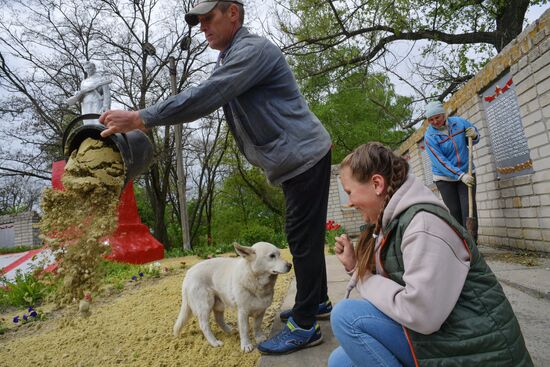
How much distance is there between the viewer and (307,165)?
86.7 inches

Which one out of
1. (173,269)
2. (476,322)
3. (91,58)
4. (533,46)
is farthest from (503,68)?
(91,58)

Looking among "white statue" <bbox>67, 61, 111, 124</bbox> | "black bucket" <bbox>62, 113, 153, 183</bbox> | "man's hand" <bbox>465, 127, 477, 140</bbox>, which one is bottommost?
"black bucket" <bbox>62, 113, 153, 183</bbox>

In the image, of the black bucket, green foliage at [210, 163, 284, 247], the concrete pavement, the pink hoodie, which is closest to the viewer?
the pink hoodie

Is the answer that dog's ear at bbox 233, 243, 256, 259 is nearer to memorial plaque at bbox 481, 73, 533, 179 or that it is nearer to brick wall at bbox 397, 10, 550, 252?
brick wall at bbox 397, 10, 550, 252

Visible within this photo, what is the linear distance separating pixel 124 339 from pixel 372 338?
7.79 ft

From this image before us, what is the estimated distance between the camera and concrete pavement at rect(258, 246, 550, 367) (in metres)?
1.88

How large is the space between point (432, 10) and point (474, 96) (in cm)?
620

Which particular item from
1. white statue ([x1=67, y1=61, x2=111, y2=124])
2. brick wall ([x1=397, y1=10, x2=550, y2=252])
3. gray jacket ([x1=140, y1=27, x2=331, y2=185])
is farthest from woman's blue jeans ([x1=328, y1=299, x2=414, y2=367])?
white statue ([x1=67, y1=61, x2=111, y2=124])

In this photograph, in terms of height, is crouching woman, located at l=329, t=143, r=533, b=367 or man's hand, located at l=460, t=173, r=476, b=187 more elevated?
man's hand, located at l=460, t=173, r=476, b=187

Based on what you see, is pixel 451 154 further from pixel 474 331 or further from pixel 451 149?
pixel 474 331

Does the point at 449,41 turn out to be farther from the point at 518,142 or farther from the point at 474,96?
the point at 518,142

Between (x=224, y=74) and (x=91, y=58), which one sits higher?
(x=91, y=58)

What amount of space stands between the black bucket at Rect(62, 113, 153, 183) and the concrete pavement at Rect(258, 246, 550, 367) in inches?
55.2

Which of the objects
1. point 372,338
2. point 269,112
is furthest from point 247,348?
point 269,112
